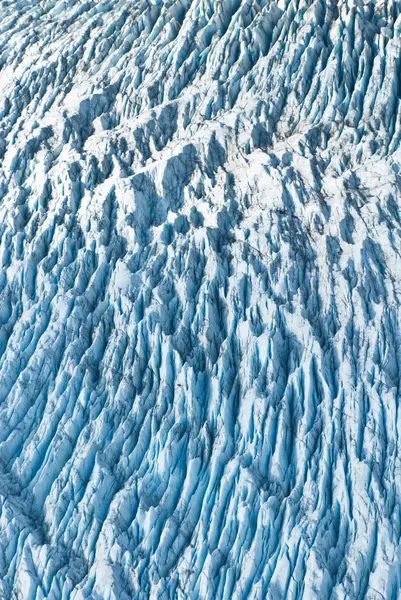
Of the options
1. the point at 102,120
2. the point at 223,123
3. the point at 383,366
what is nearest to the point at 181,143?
the point at 223,123

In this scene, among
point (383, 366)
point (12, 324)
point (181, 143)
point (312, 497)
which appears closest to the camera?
point (312, 497)

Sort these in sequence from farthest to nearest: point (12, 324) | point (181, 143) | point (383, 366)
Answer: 1. point (181, 143)
2. point (12, 324)
3. point (383, 366)

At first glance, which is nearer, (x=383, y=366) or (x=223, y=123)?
(x=383, y=366)

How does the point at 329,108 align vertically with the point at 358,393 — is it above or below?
above

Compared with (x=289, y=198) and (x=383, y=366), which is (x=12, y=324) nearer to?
(x=289, y=198)

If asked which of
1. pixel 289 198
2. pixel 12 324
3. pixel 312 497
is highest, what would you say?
pixel 12 324

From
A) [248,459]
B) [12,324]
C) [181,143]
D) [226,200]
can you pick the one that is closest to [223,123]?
[181,143]
